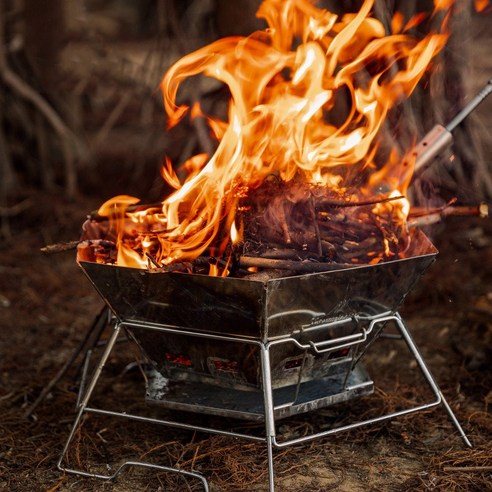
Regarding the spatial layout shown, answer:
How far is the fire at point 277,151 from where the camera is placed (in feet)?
9.44

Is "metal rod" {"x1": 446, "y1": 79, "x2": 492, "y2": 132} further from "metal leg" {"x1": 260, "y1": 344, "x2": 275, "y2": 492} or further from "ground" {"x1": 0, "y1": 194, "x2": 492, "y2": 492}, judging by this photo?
"metal leg" {"x1": 260, "y1": 344, "x2": 275, "y2": 492}

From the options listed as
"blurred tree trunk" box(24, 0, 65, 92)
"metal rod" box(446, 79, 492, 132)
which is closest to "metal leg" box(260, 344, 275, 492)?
"metal rod" box(446, 79, 492, 132)

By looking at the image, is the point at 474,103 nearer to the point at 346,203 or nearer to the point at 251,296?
the point at 346,203

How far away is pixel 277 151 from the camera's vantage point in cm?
306

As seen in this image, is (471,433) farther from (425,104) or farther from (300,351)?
(425,104)

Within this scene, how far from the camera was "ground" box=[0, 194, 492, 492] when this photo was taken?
281 cm

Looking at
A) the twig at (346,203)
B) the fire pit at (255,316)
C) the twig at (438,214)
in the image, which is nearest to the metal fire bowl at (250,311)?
the fire pit at (255,316)

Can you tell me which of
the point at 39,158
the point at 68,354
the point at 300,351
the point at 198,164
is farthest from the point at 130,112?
the point at 300,351

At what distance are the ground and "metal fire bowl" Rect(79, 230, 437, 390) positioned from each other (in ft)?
1.05

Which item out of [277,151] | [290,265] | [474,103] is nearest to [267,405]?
[290,265]

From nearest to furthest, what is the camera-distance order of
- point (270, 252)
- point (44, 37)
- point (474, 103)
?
point (270, 252) < point (474, 103) < point (44, 37)

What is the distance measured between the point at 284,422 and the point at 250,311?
2.88 ft

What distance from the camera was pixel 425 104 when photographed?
521cm

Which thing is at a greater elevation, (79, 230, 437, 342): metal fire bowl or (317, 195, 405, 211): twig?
(317, 195, 405, 211): twig
